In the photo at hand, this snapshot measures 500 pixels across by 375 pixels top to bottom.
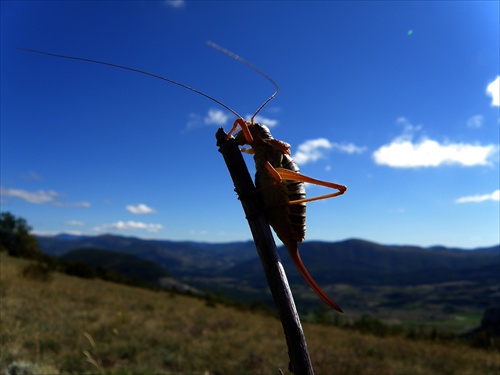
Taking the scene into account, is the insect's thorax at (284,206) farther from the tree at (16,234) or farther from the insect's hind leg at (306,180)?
the tree at (16,234)

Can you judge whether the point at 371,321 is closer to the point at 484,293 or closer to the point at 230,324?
the point at 230,324

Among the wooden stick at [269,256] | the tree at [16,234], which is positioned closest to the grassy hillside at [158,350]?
the wooden stick at [269,256]

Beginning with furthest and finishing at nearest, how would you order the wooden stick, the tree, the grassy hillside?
1. the tree
2. the grassy hillside
3. the wooden stick

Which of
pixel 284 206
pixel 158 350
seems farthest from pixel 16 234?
pixel 284 206

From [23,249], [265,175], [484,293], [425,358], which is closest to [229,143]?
[265,175]

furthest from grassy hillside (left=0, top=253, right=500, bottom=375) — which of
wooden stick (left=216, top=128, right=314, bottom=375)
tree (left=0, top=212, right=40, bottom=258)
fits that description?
tree (left=0, top=212, right=40, bottom=258)

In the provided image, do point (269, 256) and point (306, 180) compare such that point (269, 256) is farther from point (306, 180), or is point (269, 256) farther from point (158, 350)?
point (158, 350)

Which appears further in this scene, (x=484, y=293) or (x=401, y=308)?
(x=484, y=293)

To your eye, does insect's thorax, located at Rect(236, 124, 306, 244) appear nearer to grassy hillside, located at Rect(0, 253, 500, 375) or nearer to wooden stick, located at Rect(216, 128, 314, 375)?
wooden stick, located at Rect(216, 128, 314, 375)
